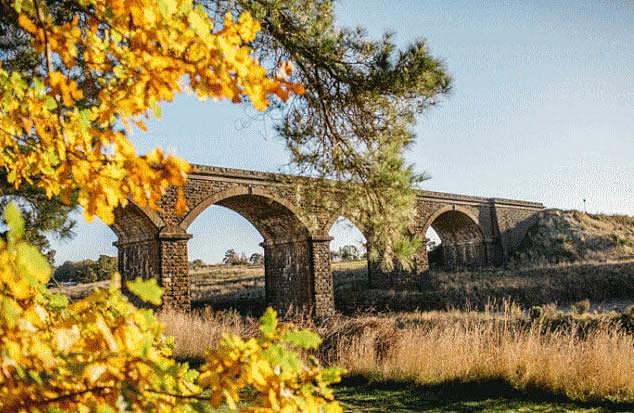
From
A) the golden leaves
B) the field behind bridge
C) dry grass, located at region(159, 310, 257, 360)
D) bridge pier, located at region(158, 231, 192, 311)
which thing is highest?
the golden leaves

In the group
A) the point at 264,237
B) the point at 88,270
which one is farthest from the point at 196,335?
the point at 88,270

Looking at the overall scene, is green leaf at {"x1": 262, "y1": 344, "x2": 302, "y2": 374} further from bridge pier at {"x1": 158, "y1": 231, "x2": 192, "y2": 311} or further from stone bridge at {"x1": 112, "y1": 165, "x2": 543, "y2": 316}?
bridge pier at {"x1": 158, "y1": 231, "x2": 192, "y2": 311}

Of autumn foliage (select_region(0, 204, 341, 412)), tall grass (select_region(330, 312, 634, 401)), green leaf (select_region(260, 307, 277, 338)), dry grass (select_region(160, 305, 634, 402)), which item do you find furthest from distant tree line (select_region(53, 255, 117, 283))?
green leaf (select_region(260, 307, 277, 338))

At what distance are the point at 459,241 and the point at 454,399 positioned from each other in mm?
23525

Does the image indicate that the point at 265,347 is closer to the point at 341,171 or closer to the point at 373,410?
the point at 373,410

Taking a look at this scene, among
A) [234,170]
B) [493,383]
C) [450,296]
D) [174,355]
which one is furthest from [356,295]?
[493,383]

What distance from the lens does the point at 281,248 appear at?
55.9ft

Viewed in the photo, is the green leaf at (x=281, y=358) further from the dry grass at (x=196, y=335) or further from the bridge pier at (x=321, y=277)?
→ the bridge pier at (x=321, y=277)

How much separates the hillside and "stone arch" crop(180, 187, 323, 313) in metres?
14.1

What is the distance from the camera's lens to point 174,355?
7.90 meters

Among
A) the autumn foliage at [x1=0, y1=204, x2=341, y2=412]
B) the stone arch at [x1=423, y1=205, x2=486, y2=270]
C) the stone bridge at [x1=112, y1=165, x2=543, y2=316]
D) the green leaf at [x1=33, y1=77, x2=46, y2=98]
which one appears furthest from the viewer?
the stone arch at [x1=423, y1=205, x2=486, y2=270]

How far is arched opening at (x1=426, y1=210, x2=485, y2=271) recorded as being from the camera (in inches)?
1034

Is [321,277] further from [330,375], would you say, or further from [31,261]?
[31,261]

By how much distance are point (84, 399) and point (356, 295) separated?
1794cm
